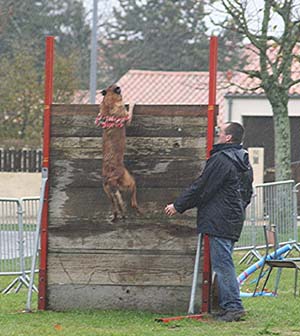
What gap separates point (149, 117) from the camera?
10.2 meters

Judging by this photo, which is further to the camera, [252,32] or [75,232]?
[252,32]

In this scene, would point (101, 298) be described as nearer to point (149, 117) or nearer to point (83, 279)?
point (83, 279)

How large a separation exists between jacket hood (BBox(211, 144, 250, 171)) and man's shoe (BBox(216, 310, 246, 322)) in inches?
Answer: 51.6

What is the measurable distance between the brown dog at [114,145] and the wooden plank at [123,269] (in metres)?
0.52

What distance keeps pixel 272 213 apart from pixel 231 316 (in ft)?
25.8

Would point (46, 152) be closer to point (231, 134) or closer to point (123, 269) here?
point (123, 269)

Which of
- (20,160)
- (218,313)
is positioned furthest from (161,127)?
(20,160)

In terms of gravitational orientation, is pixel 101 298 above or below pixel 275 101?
below

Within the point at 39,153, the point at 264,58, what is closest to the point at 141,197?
the point at 264,58

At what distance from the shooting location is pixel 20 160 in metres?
28.9

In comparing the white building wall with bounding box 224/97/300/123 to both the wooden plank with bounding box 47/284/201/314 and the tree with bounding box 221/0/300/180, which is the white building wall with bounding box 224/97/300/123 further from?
the wooden plank with bounding box 47/284/201/314

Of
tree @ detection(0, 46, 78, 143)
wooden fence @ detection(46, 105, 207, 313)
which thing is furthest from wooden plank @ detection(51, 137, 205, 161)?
tree @ detection(0, 46, 78, 143)

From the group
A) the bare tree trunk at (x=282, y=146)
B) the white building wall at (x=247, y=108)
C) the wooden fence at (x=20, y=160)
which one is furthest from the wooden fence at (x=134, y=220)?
the white building wall at (x=247, y=108)

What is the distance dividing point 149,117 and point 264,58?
10.4m
